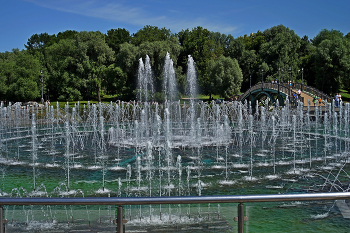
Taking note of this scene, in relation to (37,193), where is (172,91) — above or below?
above

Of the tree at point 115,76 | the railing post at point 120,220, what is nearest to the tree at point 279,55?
the tree at point 115,76

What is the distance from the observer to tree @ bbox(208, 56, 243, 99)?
52.8 metres

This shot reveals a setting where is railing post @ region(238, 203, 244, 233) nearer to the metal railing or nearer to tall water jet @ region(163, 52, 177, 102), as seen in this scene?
the metal railing

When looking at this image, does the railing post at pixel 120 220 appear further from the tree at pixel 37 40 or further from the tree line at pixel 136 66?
the tree at pixel 37 40

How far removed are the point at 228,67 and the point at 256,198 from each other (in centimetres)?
5241

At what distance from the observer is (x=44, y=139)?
2347 centimetres

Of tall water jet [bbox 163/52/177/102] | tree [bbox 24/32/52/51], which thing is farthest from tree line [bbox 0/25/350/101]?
tree [bbox 24/32/52/51]

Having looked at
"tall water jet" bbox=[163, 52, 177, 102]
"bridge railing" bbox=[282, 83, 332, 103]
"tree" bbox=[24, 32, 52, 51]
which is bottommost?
"bridge railing" bbox=[282, 83, 332, 103]

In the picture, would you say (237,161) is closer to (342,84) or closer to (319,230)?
(319,230)

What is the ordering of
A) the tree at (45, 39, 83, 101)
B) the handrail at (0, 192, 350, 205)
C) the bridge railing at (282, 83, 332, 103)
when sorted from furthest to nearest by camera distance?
the tree at (45, 39, 83, 101) < the bridge railing at (282, 83, 332, 103) < the handrail at (0, 192, 350, 205)

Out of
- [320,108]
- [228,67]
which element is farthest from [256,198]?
[228,67]

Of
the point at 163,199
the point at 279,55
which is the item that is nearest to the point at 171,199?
the point at 163,199

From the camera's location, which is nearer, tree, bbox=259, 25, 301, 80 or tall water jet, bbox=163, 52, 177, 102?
tall water jet, bbox=163, 52, 177, 102

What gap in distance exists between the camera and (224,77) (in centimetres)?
5325
